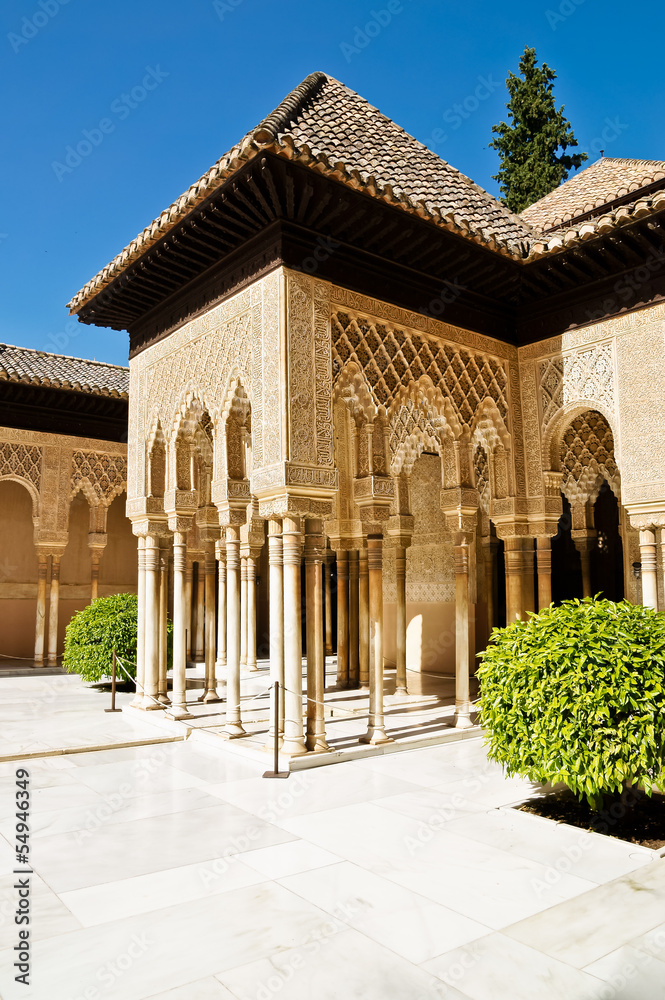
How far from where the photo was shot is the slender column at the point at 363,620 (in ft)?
36.2

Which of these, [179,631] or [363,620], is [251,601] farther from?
[179,631]

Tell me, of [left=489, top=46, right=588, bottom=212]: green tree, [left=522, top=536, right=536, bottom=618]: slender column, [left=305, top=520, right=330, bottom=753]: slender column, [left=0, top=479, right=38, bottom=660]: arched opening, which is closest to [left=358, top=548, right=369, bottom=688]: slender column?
[left=522, top=536, right=536, bottom=618]: slender column

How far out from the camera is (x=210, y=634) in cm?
1090

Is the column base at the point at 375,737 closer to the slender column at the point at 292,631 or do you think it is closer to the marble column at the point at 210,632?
the slender column at the point at 292,631

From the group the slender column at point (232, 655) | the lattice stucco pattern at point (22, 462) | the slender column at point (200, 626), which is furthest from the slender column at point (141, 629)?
the slender column at point (200, 626)

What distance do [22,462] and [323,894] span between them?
40.9ft

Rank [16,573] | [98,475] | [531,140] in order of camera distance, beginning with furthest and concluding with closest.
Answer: [531,140] < [16,573] < [98,475]

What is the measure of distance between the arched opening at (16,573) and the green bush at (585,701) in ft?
43.5

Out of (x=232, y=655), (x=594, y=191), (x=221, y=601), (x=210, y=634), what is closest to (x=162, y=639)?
(x=210, y=634)

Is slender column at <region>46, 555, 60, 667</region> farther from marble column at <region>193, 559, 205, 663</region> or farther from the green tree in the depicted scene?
the green tree

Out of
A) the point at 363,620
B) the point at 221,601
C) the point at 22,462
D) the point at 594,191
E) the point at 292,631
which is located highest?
the point at 594,191

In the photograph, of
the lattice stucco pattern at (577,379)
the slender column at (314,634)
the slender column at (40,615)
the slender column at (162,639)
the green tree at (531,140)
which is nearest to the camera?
the slender column at (314,634)

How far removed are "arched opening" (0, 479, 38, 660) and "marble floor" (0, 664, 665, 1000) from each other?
34.4 ft

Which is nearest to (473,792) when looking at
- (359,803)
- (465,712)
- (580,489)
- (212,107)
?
(359,803)
